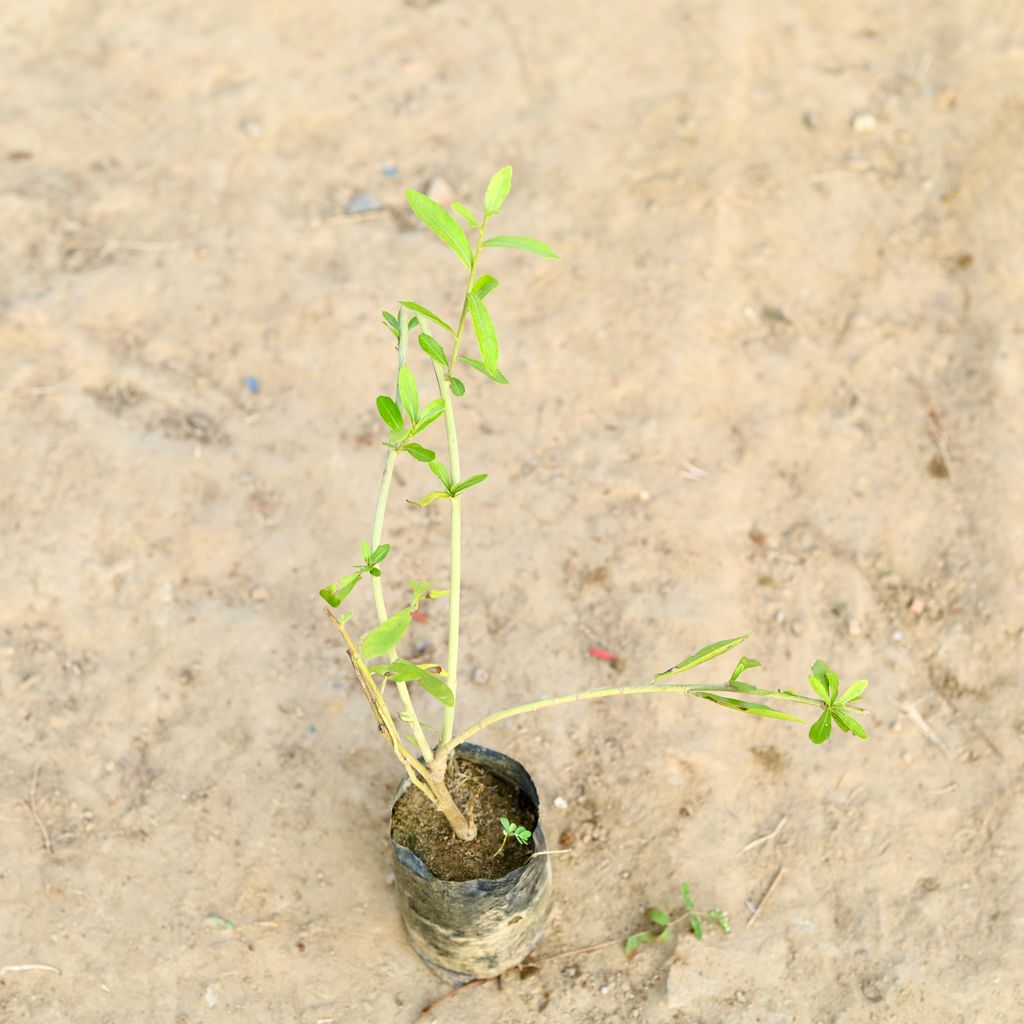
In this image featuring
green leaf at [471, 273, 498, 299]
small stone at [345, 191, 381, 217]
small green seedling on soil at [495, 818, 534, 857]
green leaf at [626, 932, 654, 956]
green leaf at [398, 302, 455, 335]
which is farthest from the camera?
small stone at [345, 191, 381, 217]

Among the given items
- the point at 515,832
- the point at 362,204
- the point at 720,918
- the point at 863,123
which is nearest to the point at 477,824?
the point at 515,832

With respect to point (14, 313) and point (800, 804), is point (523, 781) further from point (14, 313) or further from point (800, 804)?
point (14, 313)

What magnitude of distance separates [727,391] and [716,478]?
12.1 inches

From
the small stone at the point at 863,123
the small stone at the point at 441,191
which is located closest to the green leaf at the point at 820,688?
the small stone at the point at 441,191

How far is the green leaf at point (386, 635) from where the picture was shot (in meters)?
1.52

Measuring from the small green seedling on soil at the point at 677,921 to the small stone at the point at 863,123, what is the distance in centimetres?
253

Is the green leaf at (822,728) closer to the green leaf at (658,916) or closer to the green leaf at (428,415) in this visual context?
the green leaf at (428,415)

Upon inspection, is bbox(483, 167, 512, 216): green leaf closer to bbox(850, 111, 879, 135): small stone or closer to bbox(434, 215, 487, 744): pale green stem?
bbox(434, 215, 487, 744): pale green stem

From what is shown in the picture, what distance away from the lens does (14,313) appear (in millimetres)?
3053

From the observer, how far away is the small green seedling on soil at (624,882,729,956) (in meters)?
2.20

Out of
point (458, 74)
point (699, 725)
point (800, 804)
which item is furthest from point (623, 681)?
point (458, 74)

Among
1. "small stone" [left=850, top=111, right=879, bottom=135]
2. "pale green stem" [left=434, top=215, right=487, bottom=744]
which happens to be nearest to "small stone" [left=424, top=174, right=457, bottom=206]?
"small stone" [left=850, top=111, right=879, bottom=135]

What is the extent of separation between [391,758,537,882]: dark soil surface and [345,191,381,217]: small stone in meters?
1.94

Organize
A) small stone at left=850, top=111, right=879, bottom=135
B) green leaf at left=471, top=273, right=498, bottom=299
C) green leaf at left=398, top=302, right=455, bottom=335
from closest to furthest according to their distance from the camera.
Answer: green leaf at left=398, top=302, right=455, bottom=335
green leaf at left=471, top=273, right=498, bottom=299
small stone at left=850, top=111, right=879, bottom=135
